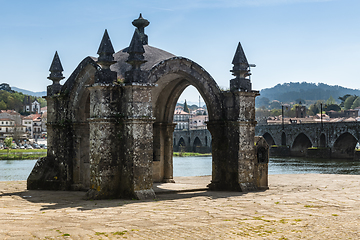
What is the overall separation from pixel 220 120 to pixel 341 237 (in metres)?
6.52

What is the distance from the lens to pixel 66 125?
12.6 meters

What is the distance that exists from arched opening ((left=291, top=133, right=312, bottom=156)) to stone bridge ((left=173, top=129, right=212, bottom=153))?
17585 millimetres

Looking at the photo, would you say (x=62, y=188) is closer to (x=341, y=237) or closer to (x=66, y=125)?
(x=66, y=125)

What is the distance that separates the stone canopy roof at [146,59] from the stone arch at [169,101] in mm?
621

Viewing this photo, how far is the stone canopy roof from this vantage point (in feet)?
39.2

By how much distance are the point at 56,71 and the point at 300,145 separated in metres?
56.6

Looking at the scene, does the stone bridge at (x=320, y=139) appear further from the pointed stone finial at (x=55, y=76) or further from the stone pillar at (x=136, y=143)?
the stone pillar at (x=136, y=143)

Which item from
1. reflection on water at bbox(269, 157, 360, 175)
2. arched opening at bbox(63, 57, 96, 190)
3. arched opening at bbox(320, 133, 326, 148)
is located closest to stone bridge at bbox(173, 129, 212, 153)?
arched opening at bbox(320, 133, 326, 148)

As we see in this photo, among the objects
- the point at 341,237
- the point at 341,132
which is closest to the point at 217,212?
the point at 341,237

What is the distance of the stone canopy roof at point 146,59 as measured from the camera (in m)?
11.9

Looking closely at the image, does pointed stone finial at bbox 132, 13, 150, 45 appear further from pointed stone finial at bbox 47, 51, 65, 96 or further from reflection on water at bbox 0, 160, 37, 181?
reflection on water at bbox 0, 160, 37, 181

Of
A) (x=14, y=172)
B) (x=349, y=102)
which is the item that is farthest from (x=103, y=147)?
(x=349, y=102)

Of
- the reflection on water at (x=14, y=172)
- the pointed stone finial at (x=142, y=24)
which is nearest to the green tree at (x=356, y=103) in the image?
the reflection on water at (x=14, y=172)

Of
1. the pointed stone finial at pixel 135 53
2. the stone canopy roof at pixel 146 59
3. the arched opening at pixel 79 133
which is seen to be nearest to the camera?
the pointed stone finial at pixel 135 53
